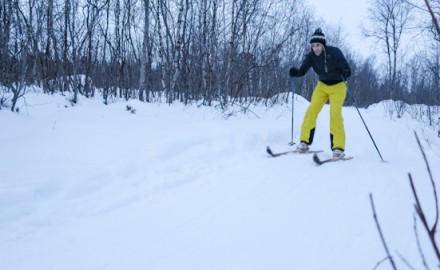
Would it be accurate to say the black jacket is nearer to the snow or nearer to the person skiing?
the person skiing

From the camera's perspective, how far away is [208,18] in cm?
928

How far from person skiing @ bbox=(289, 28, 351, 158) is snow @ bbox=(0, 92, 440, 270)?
36cm

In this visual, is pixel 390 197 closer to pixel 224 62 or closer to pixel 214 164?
pixel 214 164

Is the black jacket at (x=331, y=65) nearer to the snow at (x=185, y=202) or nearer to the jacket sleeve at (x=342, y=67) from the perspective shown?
the jacket sleeve at (x=342, y=67)

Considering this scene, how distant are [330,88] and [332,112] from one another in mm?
377

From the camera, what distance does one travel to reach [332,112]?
4.41 m

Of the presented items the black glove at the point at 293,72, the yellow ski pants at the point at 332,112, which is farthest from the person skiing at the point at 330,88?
the black glove at the point at 293,72

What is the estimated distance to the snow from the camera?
187 cm

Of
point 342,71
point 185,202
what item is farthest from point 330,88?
point 185,202

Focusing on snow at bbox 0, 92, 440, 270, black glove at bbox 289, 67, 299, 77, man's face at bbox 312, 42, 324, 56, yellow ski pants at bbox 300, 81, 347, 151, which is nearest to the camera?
snow at bbox 0, 92, 440, 270

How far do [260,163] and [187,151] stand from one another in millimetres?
919

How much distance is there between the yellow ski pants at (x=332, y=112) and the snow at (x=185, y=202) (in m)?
0.35

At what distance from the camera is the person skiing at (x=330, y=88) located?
437cm

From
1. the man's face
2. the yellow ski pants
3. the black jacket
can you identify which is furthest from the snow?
the man's face
